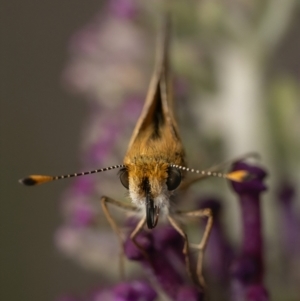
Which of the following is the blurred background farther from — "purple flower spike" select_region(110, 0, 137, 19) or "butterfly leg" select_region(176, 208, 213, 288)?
"butterfly leg" select_region(176, 208, 213, 288)

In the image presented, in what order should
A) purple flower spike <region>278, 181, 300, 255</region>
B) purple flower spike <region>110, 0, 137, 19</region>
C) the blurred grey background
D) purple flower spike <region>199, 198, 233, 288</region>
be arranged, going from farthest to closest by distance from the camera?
the blurred grey background
purple flower spike <region>110, 0, 137, 19</region>
purple flower spike <region>278, 181, 300, 255</region>
purple flower spike <region>199, 198, 233, 288</region>

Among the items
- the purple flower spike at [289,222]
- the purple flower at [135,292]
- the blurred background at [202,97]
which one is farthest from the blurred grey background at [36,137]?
the purple flower at [135,292]

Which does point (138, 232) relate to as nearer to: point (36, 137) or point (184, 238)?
point (184, 238)

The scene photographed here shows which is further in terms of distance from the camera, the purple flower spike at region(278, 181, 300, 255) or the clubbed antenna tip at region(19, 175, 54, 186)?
the purple flower spike at region(278, 181, 300, 255)

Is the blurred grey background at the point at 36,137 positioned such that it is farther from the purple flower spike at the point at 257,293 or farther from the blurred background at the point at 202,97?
the purple flower spike at the point at 257,293

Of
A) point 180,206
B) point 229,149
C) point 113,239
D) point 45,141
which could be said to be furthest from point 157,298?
point 45,141

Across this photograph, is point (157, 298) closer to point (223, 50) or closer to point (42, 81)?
point (223, 50)

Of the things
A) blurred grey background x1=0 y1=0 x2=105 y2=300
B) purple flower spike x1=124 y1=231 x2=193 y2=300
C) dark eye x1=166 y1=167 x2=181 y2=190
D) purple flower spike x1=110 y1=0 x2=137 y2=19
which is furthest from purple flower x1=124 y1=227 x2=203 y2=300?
blurred grey background x1=0 y1=0 x2=105 y2=300

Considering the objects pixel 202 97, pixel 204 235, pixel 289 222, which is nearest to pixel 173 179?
pixel 204 235

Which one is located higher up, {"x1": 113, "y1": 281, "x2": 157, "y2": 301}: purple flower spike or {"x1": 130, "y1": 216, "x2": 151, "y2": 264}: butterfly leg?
{"x1": 130, "y1": 216, "x2": 151, "y2": 264}: butterfly leg
